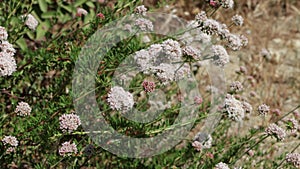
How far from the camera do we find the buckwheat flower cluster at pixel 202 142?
238 centimetres

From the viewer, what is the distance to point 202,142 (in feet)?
8.04

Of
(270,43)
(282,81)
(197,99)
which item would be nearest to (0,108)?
(197,99)

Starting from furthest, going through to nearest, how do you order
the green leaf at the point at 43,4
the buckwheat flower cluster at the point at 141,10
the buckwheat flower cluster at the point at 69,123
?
the green leaf at the point at 43,4 → the buckwheat flower cluster at the point at 141,10 → the buckwheat flower cluster at the point at 69,123

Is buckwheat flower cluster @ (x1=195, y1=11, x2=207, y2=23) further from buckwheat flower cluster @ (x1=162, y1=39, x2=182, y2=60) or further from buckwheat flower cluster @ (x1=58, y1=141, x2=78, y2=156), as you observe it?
buckwheat flower cluster @ (x1=58, y1=141, x2=78, y2=156)

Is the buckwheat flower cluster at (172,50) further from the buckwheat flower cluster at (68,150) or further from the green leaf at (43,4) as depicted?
the green leaf at (43,4)

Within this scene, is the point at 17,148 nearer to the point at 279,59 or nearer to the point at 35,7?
the point at 35,7

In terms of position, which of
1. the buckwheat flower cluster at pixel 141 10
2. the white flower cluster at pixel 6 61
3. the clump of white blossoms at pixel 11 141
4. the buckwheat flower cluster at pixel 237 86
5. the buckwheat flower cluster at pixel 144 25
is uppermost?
the buckwheat flower cluster at pixel 141 10

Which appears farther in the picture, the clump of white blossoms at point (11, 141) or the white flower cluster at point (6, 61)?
the clump of white blossoms at point (11, 141)

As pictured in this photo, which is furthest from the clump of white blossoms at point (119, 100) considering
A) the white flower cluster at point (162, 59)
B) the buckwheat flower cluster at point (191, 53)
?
the buckwheat flower cluster at point (191, 53)

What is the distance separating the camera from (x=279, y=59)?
14.7 feet

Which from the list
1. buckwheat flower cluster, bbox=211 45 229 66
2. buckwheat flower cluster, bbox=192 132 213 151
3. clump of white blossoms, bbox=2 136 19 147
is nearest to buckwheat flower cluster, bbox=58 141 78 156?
clump of white blossoms, bbox=2 136 19 147

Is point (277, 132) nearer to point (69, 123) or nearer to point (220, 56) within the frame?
point (220, 56)

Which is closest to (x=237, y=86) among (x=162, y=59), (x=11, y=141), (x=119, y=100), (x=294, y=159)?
(x=294, y=159)

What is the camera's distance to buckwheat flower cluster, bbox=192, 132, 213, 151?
7.79 ft
